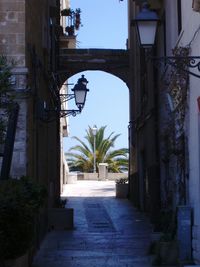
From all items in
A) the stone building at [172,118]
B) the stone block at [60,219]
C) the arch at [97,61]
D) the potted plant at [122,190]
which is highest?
the arch at [97,61]

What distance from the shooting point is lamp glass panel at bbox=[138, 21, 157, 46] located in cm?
944

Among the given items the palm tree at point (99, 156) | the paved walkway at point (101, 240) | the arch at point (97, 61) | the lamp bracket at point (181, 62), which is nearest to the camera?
the lamp bracket at point (181, 62)

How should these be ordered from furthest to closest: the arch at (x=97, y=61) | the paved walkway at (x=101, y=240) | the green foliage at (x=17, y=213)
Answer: the arch at (x=97, y=61) → the paved walkway at (x=101, y=240) → the green foliage at (x=17, y=213)

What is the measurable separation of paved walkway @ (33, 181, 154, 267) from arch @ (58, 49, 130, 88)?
7.08 meters

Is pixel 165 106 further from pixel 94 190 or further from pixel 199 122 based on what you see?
pixel 94 190

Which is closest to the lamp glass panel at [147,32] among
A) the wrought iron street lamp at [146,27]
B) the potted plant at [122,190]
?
the wrought iron street lamp at [146,27]

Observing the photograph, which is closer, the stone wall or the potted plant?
the stone wall

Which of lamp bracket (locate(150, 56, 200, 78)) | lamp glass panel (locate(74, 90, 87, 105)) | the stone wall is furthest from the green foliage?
lamp glass panel (locate(74, 90, 87, 105))

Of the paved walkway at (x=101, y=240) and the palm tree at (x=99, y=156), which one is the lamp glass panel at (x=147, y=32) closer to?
the paved walkway at (x=101, y=240)

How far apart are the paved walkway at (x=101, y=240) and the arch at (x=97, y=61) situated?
708 centimetres

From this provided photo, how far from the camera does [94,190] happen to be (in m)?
36.2

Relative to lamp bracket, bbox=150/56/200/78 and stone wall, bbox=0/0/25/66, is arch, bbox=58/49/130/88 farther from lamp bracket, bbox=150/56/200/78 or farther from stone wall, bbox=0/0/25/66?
lamp bracket, bbox=150/56/200/78

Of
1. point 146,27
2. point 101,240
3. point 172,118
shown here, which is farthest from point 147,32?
point 101,240

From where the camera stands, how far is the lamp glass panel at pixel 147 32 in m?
9.44
